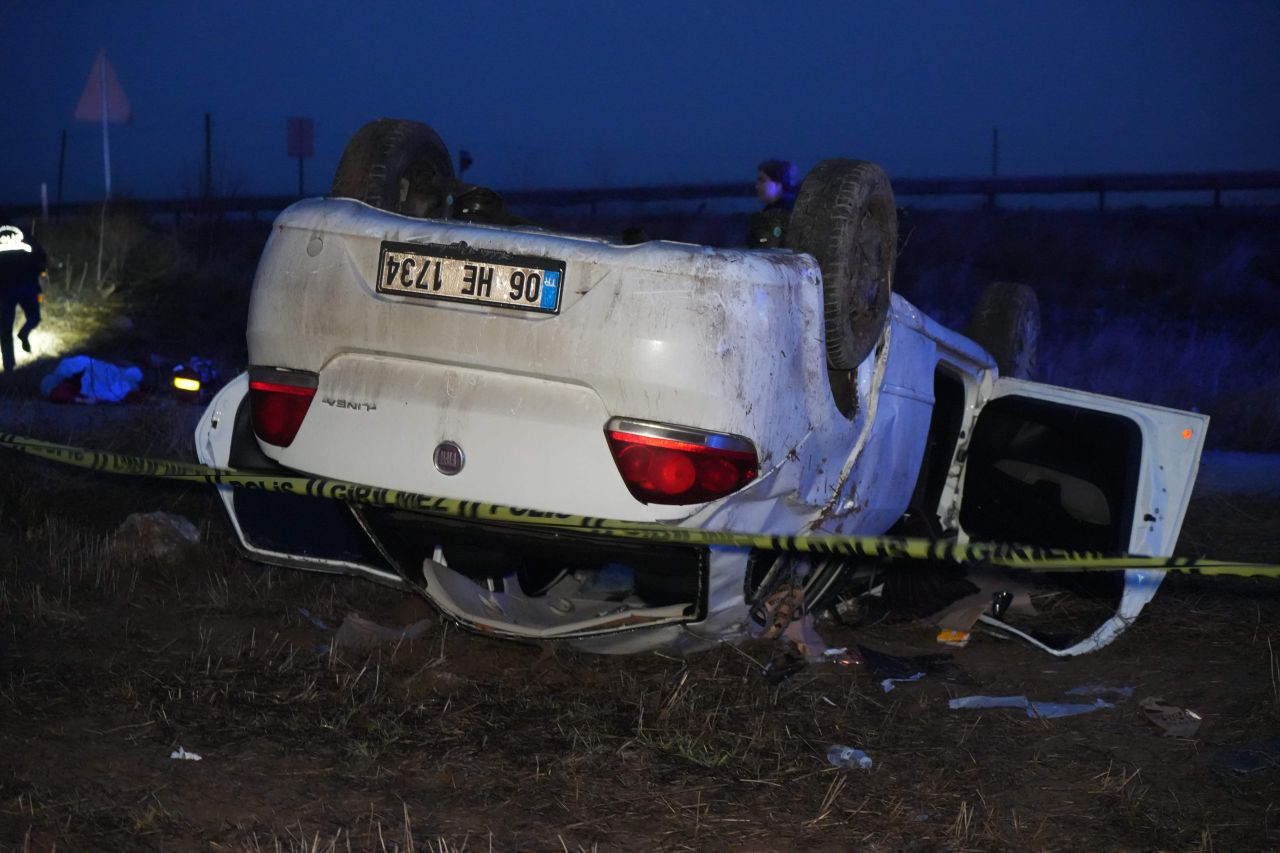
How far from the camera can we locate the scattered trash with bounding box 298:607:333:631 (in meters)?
5.25

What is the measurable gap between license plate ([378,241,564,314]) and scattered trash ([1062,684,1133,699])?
2391 millimetres

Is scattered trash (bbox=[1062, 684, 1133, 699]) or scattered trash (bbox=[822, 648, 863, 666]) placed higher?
scattered trash (bbox=[822, 648, 863, 666])

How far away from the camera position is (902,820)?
138 inches

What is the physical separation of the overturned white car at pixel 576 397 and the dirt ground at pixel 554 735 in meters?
0.30

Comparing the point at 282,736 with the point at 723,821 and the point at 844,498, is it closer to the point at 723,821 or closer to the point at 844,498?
the point at 723,821

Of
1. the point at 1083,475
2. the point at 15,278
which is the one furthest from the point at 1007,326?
the point at 15,278

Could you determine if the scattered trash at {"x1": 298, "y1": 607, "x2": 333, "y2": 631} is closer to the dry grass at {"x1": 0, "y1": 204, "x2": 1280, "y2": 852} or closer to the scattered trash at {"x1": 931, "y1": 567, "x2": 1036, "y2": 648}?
the dry grass at {"x1": 0, "y1": 204, "x2": 1280, "y2": 852}

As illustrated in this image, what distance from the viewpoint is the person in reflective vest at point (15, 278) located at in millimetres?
11719

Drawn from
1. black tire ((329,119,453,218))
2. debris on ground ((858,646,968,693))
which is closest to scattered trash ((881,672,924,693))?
debris on ground ((858,646,968,693))

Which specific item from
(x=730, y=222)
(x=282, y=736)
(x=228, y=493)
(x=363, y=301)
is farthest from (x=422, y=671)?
(x=730, y=222)

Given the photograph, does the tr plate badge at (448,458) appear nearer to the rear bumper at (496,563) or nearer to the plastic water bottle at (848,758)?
the rear bumper at (496,563)

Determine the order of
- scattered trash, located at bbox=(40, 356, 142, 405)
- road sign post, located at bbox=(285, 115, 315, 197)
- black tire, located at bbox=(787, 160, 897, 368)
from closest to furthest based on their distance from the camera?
black tire, located at bbox=(787, 160, 897, 368) → scattered trash, located at bbox=(40, 356, 142, 405) → road sign post, located at bbox=(285, 115, 315, 197)

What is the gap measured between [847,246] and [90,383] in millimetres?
7662

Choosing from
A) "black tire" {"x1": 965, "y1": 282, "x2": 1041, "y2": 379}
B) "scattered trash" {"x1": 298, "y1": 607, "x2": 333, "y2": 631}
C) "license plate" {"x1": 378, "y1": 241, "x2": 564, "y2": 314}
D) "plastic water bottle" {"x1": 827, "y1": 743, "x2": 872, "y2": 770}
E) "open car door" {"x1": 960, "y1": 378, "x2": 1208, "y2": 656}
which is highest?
"license plate" {"x1": 378, "y1": 241, "x2": 564, "y2": 314}
